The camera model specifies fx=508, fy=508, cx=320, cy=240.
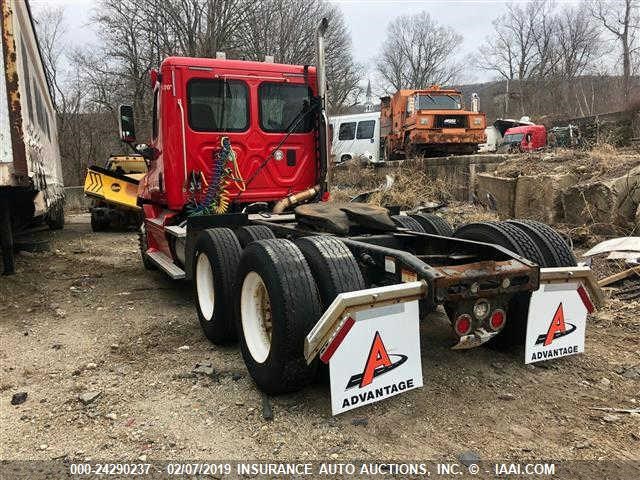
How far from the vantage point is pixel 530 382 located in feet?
11.2

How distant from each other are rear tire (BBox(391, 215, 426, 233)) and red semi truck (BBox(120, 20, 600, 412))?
0.02 meters

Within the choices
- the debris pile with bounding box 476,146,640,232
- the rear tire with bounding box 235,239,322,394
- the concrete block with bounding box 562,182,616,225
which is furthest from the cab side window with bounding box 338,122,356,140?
the rear tire with bounding box 235,239,322,394

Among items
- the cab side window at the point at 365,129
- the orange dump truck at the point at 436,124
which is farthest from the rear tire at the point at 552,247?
the cab side window at the point at 365,129

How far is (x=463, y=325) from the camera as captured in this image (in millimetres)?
3059

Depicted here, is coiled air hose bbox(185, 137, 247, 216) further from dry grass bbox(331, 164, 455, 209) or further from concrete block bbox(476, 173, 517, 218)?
concrete block bbox(476, 173, 517, 218)

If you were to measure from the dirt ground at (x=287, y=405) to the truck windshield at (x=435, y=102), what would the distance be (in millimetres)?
12869

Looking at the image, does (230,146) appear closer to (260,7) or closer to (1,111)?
(1,111)

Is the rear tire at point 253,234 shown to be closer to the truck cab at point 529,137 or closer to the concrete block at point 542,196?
the concrete block at point 542,196

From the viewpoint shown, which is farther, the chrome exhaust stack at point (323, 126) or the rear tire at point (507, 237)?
the chrome exhaust stack at point (323, 126)

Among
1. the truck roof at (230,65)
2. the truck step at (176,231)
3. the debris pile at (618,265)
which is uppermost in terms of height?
the truck roof at (230,65)

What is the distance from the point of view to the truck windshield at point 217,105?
575 cm

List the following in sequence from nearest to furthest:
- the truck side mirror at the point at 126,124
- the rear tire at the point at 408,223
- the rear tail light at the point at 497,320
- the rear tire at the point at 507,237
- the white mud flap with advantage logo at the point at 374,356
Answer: the white mud flap with advantage logo at the point at 374,356, the rear tail light at the point at 497,320, the rear tire at the point at 507,237, the rear tire at the point at 408,223, the truck side mirror at the point at 126,124

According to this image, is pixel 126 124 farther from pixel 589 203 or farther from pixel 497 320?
pixel 589 203

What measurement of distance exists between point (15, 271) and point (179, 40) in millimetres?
21744
